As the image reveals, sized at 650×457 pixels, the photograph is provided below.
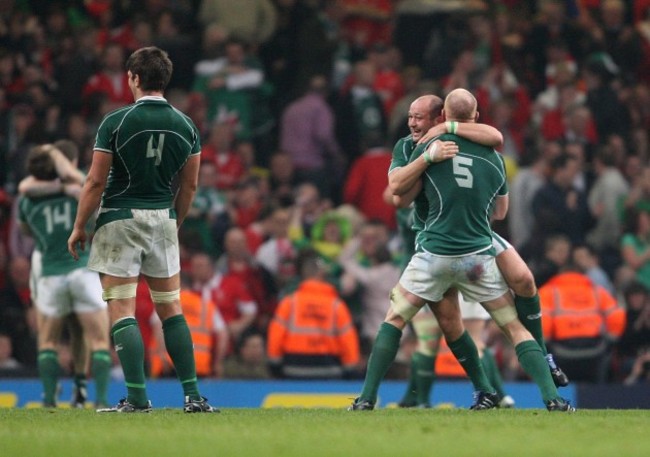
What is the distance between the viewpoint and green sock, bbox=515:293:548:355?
10898 mm

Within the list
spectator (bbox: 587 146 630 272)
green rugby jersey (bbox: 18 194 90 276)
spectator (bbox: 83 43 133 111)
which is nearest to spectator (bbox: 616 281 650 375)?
spectator (bbox: 587 146 630 272)

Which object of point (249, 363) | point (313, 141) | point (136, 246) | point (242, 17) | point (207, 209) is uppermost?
point (242, 17)

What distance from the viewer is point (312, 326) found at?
1686 centimetres

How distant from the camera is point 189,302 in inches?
661

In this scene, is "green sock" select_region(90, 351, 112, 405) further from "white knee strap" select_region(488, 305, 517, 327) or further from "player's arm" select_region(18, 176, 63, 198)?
"white knee strap" select_region(488, 305, 517, 327)

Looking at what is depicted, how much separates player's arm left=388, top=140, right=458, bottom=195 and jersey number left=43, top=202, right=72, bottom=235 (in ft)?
13.2

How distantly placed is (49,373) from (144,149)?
413 cm

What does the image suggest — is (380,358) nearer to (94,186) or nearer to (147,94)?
(94,186)

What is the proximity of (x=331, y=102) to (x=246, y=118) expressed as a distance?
1.13 m

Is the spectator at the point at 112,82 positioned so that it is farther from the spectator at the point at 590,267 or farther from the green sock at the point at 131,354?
the green sock at the point at 131,354

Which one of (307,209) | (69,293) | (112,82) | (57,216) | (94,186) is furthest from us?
(112,82)

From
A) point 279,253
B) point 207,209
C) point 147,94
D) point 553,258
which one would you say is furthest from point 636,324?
point 147,94

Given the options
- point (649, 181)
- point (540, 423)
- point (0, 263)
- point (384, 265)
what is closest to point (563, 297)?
point (384, 265)

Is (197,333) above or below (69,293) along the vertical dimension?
below
